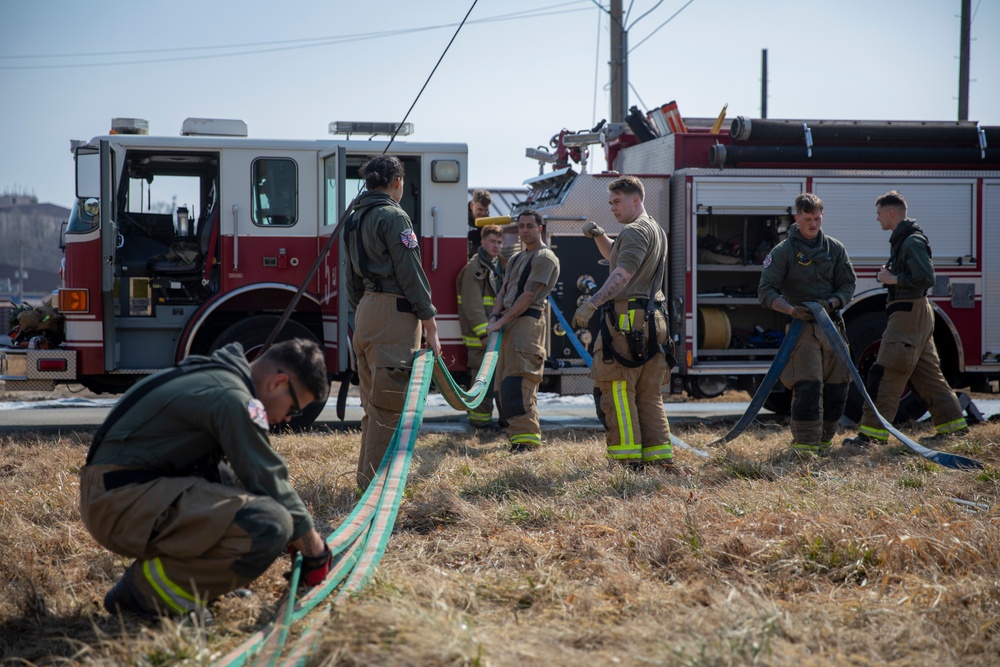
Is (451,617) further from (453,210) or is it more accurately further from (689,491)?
(453,210)

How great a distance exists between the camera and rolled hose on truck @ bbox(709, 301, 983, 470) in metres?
5.32

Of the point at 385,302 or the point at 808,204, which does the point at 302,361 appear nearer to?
the point at 385,302

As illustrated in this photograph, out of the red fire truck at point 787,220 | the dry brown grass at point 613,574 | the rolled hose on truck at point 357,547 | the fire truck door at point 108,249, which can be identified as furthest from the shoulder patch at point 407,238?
the fire truck door at point 108,249

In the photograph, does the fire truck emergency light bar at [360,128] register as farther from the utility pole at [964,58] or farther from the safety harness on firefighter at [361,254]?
the utility pole at [964,58]

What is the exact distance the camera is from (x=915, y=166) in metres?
Result: 8.44

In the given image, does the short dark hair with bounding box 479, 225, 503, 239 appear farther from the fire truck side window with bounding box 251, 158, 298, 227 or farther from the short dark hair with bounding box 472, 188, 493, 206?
the fire truck side window with bounding box 251, 158, 298, 227

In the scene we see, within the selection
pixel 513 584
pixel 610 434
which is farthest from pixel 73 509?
pixel 610 434

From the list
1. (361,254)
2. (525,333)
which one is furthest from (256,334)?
(361,254)

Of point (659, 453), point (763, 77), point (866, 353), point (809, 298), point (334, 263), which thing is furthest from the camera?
point (763, 77)

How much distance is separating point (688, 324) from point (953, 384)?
268 cm

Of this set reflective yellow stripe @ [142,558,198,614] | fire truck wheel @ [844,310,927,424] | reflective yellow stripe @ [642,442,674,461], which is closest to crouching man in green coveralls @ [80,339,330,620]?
reflective yellow stripe @ [142,558,198,614]

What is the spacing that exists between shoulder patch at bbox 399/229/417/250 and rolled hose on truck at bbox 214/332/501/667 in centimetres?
56

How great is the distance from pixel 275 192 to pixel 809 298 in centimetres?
440

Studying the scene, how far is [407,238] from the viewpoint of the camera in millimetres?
4773
